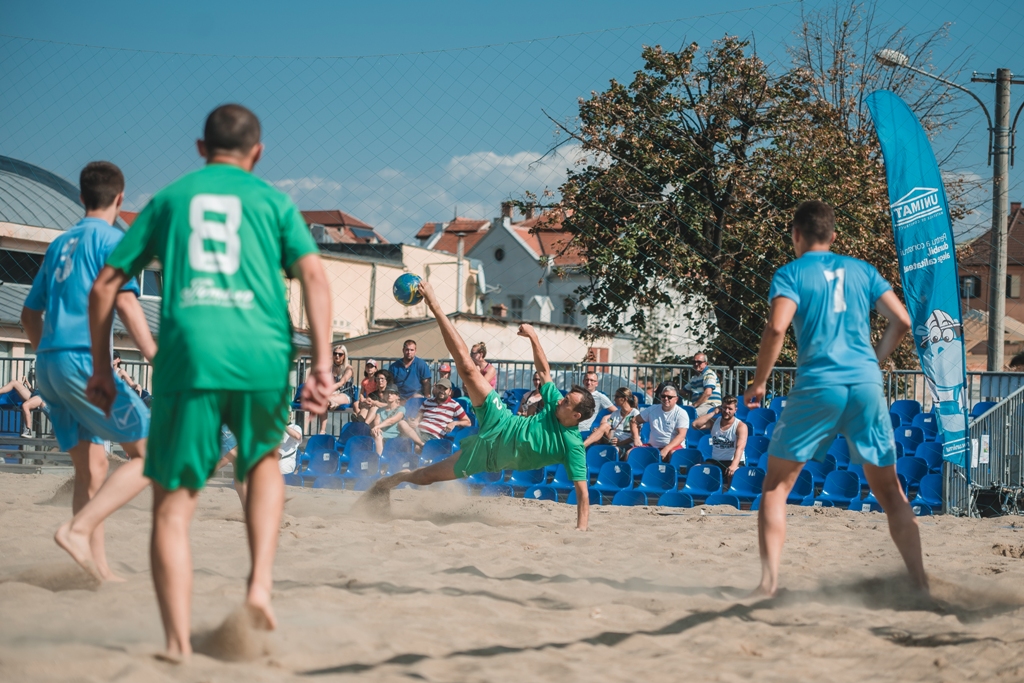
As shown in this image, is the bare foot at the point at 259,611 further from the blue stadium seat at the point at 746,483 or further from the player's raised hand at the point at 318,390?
the blue stadium seat at the point at 746,483

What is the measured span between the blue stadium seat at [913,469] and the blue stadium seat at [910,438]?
793 millimetres

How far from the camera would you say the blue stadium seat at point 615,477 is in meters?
8.82

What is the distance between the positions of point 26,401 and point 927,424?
433 inches

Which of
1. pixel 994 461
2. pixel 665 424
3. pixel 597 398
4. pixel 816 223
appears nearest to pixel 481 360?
pixel 597 398

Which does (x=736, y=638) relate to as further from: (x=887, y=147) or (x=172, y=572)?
(x=887, y=147)

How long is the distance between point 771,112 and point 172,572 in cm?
1695

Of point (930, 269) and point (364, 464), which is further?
point (364, 464)

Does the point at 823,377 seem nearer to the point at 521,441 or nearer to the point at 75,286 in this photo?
the point at 521,441

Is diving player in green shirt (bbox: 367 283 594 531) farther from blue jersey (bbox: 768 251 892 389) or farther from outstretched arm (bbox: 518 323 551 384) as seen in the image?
blue jersey (bbox: 768 251 892 389)

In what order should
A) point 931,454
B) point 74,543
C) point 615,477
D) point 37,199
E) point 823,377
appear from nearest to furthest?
point 74,543, point 823,377, point 931,454, point 615,477, point 37,199

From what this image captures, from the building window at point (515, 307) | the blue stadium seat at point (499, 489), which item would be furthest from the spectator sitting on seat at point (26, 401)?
the building window at point (515, 307)

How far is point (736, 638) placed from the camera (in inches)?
127

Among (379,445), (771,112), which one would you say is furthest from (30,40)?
(771,112)

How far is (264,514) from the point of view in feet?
8.72
